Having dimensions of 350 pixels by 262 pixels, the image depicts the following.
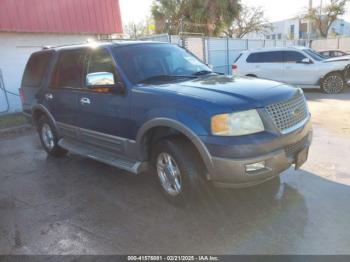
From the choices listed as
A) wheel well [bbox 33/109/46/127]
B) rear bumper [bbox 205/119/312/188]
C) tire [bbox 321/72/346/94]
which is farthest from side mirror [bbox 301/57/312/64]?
rear bumper [bbox 205/119/312/188]

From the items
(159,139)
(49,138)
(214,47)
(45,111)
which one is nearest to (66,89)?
(45,111)

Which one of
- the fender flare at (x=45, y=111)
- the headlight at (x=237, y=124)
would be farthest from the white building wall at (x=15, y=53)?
the headlight at (x=237, y=124)

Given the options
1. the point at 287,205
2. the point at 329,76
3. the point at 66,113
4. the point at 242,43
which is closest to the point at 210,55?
the point at 242,43

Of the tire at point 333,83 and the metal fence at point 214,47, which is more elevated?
the metal fence at point 214,47

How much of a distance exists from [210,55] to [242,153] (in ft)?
48.1

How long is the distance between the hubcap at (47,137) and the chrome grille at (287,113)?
4.21 m

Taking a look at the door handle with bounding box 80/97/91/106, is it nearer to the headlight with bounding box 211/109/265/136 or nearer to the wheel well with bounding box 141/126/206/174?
the wheel well with bounding box 141/126/206/174

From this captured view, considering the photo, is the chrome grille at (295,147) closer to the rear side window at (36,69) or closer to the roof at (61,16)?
the rear side window at (36,69)

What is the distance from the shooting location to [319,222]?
3.48m

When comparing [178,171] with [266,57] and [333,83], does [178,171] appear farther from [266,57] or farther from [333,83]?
[266,57]

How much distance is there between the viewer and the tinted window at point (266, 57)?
13312 millimetres

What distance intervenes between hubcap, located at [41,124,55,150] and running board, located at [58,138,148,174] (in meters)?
0.55

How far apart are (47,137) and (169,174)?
11.1 feet

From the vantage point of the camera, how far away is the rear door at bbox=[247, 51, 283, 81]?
43.7 feet
